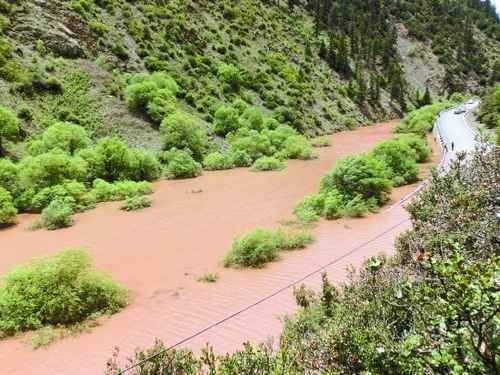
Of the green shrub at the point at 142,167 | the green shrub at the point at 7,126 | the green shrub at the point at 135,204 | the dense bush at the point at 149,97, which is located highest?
the dense bush at the point at 149,97

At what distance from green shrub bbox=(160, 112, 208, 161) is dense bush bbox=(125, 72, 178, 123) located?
186 centimetres

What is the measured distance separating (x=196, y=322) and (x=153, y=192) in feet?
49.0

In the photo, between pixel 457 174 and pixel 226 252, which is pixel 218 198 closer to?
pixel 226 252

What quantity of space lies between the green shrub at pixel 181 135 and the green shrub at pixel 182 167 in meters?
1.87

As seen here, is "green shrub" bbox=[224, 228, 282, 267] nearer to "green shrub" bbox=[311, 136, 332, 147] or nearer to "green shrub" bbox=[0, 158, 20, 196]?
"green shrub" bbox=[0, 158, 20, 196]

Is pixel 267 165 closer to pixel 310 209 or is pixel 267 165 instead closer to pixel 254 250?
pixel 310 209

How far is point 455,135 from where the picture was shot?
97.9 feet

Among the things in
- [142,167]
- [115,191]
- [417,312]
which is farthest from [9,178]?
[417,312]

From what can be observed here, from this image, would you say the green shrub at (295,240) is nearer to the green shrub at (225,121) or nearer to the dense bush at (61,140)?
the dense bush at (61,140)

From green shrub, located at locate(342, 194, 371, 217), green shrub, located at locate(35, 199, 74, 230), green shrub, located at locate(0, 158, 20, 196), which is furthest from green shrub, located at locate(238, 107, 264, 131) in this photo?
green shrub, located at locate(342, 194, 371, 217)

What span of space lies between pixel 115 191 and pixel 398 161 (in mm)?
14517

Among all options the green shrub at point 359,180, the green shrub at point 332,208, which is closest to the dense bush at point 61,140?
the green shrub at point 359,180

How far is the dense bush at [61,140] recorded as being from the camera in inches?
948

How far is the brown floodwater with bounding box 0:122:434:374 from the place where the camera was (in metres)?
8.71
